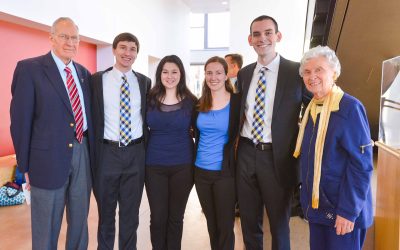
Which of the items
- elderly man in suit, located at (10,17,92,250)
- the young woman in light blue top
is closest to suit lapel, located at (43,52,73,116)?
elderly man in suit, located at (10,17,92,250)

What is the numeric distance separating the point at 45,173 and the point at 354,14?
332 centimetres

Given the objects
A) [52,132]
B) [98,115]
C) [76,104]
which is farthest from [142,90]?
[52,132]

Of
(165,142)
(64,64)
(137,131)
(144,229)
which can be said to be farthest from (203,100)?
(144,229)

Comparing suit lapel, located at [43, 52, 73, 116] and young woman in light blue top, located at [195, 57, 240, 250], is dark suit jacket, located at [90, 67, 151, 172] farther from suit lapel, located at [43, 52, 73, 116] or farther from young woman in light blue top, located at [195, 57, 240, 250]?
young woman in light blue top, located at [195, 57, 240, 250]

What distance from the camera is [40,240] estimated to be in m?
2.04

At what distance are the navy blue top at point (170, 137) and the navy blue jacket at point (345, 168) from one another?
89 cm

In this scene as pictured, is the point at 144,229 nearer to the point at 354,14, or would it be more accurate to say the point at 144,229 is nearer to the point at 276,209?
the point at 276,209

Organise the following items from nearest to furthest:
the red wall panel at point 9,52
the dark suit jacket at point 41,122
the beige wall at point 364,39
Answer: the dark suit jacket at point 41,122 < the beige wall at point 364,39 < the red wall panel at point 9,52

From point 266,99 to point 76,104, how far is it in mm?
1289

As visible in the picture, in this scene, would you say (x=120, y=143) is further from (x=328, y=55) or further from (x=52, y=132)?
(x=328, y=55)

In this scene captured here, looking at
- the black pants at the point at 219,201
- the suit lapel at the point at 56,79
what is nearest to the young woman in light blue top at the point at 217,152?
the black pants at the point at 219,201

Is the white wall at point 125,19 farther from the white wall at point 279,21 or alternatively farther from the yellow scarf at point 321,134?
the yellow scarf at point 321,134

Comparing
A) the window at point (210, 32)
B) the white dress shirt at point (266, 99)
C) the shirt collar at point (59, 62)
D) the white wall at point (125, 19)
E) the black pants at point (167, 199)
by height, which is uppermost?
the window at point (210, 32)

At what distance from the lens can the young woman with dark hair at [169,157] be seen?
2234mm
